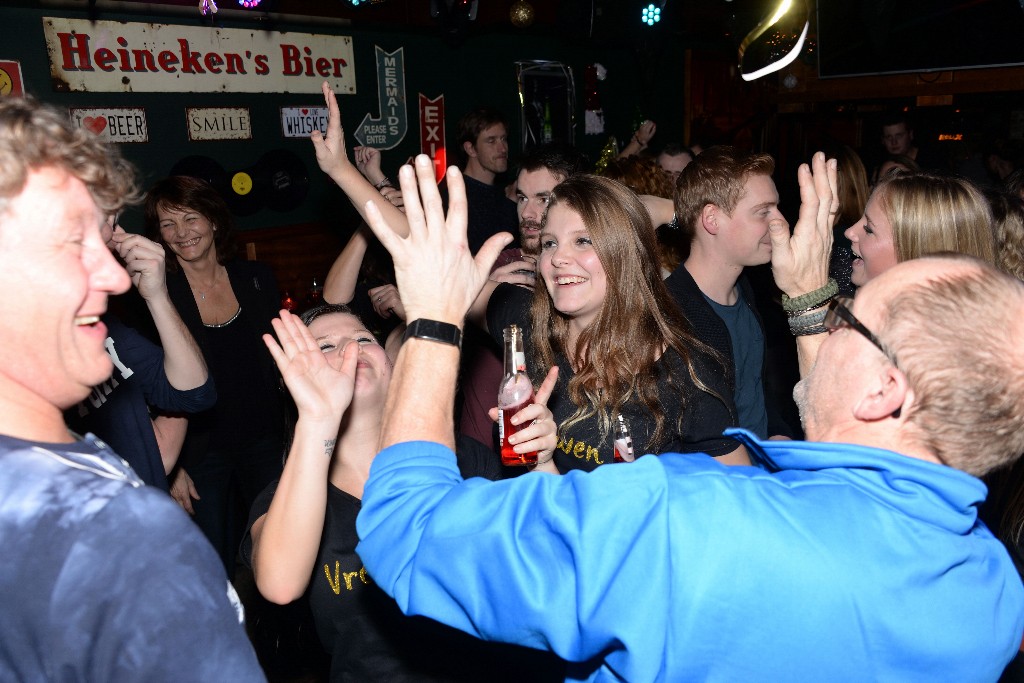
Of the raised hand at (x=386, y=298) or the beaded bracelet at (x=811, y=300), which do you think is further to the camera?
the raised hand at (x=386, y=298)

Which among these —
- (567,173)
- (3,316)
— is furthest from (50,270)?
(567,173)

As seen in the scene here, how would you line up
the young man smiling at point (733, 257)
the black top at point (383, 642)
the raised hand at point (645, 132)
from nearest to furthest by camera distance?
the black top at point (383, 642) → the young man smiling at point (733, 257) → the raised hand at point (645, 132)

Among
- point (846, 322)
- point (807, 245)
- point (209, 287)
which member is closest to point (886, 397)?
point (846, 322)

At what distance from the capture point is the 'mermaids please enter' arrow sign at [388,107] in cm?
568

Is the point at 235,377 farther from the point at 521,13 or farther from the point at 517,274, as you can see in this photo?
the point at 521,13

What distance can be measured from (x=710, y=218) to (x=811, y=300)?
3.44 feet

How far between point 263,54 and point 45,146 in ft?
14.6

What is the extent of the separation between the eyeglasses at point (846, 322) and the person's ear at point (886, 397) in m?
0.02

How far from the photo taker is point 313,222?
542 cm

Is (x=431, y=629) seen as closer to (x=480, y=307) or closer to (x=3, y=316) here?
(x=3, y=316)

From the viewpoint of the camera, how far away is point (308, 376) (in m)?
1.44

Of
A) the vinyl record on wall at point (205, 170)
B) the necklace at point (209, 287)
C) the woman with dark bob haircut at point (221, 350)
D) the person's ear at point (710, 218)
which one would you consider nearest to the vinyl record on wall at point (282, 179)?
the vinyl record on wall at point (205, 170)

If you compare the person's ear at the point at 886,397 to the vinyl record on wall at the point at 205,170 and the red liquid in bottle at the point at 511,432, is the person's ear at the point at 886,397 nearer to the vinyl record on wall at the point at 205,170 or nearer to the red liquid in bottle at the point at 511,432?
the red liquid in bottle at the point at 511,432

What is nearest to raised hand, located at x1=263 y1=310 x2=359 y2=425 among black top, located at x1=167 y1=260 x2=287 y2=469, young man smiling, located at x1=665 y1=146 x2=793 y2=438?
young man smiling, located at x1=665 y1=146 x2=793 y2=438
